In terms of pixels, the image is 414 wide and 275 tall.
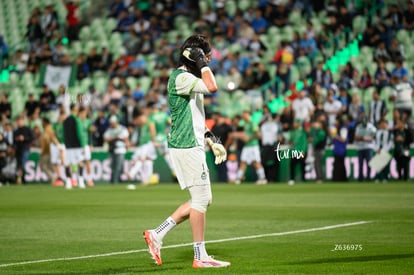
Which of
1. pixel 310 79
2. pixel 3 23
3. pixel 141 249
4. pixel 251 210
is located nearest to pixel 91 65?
pixel 3 23

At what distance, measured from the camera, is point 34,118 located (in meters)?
35.9

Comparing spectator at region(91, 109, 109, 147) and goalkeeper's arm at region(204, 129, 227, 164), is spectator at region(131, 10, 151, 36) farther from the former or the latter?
goalkeeper's arm at region(204, 129, 227, 164)

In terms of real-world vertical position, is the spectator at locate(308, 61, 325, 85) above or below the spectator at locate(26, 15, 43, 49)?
below

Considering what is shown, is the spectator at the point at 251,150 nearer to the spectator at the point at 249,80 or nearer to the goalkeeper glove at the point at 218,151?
the spectator at the point at 249,80

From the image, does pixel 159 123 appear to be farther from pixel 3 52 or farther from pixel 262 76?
pixel 3 52

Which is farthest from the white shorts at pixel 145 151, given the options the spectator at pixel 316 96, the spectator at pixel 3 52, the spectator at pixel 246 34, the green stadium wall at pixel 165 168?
the spectator at pixel 3 52

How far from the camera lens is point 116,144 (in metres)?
32.6

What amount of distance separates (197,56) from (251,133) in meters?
20.5

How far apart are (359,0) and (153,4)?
29.6 feet

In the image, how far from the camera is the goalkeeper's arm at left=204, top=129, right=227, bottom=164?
431 inches

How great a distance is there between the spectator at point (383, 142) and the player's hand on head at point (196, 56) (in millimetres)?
20390

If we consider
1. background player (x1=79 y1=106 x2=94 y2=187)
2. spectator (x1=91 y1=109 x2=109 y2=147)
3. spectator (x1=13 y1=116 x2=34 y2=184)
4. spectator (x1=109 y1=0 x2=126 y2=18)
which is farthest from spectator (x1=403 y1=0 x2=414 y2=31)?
spectator (x1=13 y1=116 x2=34 y2=184)

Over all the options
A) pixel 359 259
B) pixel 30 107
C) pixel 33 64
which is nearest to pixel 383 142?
pixel 30 107

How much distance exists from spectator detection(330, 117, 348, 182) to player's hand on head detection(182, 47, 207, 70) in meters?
19.9
